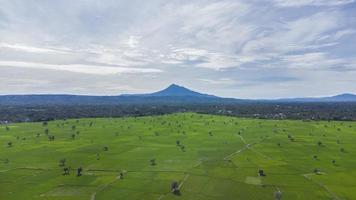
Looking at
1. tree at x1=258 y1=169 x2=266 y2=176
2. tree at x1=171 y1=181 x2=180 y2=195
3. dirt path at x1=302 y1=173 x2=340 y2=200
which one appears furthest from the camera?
tree at x1=258 y1=169 x2=266 y2=176

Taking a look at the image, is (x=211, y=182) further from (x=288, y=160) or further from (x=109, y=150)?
(x=109, y=150)

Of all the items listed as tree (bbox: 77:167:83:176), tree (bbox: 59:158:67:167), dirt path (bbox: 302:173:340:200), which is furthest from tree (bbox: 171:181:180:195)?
tree (bbox: 59:158:67:167)

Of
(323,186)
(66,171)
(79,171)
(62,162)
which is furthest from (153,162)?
(323,186)

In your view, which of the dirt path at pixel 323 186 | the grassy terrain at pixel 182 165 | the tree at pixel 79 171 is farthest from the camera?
the tree at pixel 79 171

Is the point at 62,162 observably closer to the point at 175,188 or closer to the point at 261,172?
the point at 175,188

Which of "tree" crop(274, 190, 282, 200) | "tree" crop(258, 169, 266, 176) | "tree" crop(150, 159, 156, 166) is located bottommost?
"tree" crop(274, 190, 282, 200)

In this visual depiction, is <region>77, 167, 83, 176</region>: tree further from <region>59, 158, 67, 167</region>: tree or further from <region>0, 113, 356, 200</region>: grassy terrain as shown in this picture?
<region>59, 158, 67, 167</region>: tree

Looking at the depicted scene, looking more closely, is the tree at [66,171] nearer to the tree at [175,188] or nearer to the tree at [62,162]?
the tree at [62,162]

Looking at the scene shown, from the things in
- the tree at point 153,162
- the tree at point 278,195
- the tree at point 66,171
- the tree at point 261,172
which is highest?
the tree at point 153,162

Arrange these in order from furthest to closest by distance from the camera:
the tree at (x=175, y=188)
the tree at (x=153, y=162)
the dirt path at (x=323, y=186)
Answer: the tree at (x=153, y=162)
the tree at (x=175, y=188)
the dirt path at (x=323, y=186)

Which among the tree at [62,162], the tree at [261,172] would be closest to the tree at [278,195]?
the tree at [261,172]
